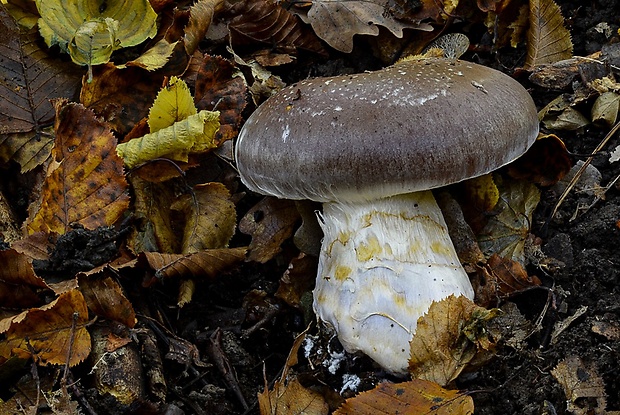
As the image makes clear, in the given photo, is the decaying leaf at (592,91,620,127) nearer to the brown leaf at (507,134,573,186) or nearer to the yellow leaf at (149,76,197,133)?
the brown leaf at (507,134,573,186)

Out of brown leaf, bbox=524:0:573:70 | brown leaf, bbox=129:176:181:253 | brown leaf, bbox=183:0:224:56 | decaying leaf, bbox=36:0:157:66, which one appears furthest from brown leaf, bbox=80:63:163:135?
brown leaf, bbox=524:0:573:70

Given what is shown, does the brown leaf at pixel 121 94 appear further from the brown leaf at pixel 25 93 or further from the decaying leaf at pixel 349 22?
the decaying leaf at pixel 349 22

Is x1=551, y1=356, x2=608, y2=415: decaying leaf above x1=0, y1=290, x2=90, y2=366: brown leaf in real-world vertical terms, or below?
below

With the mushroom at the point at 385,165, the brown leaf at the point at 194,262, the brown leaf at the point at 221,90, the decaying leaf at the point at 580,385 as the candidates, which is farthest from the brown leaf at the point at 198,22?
the decaying leaf at the point at 580,385

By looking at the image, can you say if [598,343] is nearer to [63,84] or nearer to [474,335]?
[474,335]

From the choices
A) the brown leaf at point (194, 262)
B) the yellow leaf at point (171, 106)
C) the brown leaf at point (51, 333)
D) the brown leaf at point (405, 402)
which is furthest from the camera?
the yellow leaf at point (171, 106)

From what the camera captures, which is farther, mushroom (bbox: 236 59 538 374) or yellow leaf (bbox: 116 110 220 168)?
yellow leaf (bbox: 116 110 220 168)

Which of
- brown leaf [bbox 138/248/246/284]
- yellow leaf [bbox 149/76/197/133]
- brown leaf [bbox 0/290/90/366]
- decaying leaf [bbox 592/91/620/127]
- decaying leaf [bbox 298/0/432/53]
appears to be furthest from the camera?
decaying leaf [bbox 298/0/432/53]
